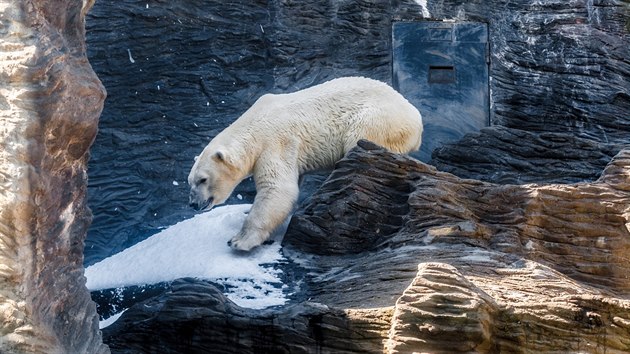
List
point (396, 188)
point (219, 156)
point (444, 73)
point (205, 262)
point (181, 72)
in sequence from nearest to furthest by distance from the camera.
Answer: point (396, 188) < point (205, 262) < point (219, 156) < point (181, 72) < point (444, 73)

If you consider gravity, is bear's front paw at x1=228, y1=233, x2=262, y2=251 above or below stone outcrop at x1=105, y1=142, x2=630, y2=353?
below

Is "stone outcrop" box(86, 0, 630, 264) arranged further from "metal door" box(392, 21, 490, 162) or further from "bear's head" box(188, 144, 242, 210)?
"bear's head" box(188, 144, 242, 210)

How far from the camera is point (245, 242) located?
325 inches

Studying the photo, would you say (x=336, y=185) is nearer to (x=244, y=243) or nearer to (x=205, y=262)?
(x=244, y=243)

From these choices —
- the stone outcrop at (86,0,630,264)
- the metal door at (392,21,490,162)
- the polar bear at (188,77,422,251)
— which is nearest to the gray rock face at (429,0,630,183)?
the stone outcrop at (86,0,630,264)

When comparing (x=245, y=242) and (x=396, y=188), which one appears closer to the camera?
(x=396, y=188)

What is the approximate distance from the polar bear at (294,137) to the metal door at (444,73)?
6.58 ft

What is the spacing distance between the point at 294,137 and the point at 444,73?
3043mm

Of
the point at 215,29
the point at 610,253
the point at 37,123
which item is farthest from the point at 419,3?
the point at 37,123

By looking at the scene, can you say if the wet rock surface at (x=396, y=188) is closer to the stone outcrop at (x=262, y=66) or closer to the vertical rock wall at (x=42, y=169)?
the stone outcrop at (x=262, y=66)

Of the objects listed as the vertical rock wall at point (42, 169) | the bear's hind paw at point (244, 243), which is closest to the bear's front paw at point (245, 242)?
the bear's hind paw at point (244, 243)

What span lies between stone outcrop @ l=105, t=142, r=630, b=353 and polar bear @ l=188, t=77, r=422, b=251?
3.05ft

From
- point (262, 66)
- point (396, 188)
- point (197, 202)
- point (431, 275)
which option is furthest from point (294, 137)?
point (431, 275)

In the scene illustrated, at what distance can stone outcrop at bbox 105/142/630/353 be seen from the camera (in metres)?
5.73
